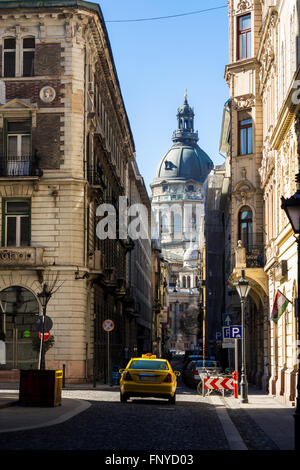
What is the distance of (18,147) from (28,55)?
439 centimetres

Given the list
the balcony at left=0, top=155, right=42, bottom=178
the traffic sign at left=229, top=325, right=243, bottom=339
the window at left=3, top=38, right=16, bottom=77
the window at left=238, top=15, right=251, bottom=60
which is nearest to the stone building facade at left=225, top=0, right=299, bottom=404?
the window at left=238, top=15, right=251, bottom=60

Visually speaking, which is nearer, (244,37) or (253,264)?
(253,264)

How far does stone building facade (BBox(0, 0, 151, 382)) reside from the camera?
4025 centimetres

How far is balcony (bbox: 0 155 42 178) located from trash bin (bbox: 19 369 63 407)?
725 inches

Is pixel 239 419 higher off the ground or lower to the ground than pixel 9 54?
lower

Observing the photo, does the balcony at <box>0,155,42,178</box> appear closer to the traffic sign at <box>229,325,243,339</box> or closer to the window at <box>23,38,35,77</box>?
the window at <box>23,38,35,77</box>

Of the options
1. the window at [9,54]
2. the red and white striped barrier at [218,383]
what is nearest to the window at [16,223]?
the window at [9,54]

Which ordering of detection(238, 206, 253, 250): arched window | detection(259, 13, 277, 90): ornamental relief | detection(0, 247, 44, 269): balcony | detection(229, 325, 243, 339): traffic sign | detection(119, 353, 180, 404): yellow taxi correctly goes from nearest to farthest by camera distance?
1. detection(119, 353, 180, 404): yellow taxi
2. detection(229, 325, 243, 339): traffic sign
3. detection(259, 13, 277, 90): ornamental relief
4. detection(238, 206, 253, 250): arched window
5. detection(0, 247, 44, 269): balcony

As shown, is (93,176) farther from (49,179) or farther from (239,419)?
(239,419)

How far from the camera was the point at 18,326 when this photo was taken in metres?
40.5

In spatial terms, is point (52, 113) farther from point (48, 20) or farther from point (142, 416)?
point (142, 416)

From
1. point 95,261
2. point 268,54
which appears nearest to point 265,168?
point 268,54

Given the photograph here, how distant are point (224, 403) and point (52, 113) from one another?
59.8 feet
